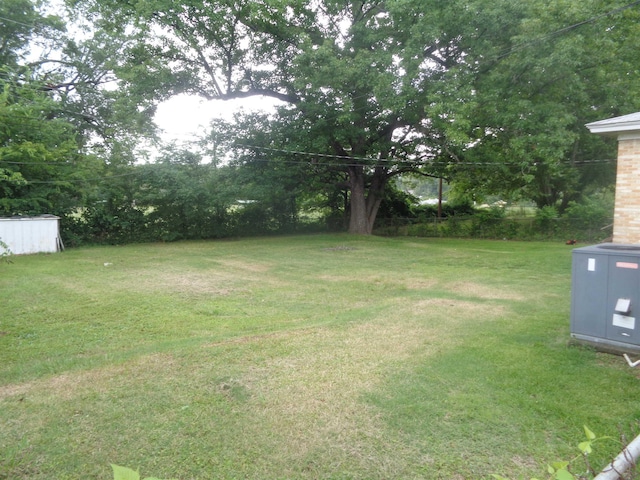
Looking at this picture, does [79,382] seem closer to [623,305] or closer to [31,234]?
[623,305]

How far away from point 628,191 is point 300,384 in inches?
229

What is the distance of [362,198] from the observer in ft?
65.5

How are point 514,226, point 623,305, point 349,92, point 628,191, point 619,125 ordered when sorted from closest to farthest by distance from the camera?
point 623,305, point 619,125, point 628,191, point 349,92, point 514,226

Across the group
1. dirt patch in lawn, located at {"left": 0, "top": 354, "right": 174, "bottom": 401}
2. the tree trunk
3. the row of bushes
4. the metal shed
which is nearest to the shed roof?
dirt patch in lawn, located at {"left": 0, "top": 354, "right": 174, "bottom": 401}

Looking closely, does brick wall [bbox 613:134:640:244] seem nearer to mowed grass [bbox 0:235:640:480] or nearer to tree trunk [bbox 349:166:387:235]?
mowed grass [bbox 0:235:640:480]

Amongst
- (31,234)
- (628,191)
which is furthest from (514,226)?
(31,234)

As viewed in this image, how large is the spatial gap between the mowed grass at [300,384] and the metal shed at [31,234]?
22.7 ft

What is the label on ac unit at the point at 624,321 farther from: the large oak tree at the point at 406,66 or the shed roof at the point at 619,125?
the large oak tree at the point at 406,66

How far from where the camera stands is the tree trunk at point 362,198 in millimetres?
19703

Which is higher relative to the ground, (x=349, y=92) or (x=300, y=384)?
(x=349, y=92)

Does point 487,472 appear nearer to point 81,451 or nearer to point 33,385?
point 81,451

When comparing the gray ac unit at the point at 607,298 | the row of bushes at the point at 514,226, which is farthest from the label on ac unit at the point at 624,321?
the row of bushes at the point at 514,226

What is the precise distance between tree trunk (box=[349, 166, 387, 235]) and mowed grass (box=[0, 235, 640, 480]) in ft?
41.0

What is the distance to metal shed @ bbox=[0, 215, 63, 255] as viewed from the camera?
1297 cm
